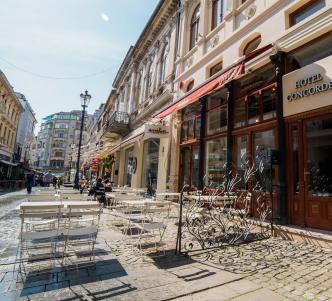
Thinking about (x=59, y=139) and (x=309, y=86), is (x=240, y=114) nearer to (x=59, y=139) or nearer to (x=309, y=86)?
(x=309, y=86)

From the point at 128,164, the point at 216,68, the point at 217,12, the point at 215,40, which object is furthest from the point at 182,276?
the point at 128,164

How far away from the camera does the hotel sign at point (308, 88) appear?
566 cm

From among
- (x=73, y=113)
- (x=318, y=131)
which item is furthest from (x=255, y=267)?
(x=73, y=113)

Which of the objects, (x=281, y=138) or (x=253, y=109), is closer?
(x=281, y=138)

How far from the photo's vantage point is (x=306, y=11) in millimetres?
7023

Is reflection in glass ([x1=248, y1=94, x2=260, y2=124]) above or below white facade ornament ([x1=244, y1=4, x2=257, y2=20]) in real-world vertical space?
below

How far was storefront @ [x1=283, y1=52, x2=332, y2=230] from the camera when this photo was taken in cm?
566

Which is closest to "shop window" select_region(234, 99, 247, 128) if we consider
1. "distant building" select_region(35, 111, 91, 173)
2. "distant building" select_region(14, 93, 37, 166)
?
"distant building" select_region(14, 93, 37, 166)

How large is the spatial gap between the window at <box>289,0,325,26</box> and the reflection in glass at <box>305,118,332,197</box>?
309 centimetres

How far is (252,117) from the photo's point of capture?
7973mm

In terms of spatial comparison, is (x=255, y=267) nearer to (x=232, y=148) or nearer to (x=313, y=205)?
(x=313, y=205)

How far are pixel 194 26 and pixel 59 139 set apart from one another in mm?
77382

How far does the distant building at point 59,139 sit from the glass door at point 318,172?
256ft

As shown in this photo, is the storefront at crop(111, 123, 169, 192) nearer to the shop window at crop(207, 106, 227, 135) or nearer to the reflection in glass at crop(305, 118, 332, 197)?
the shop window at crop(207, 106, 227, 135)
